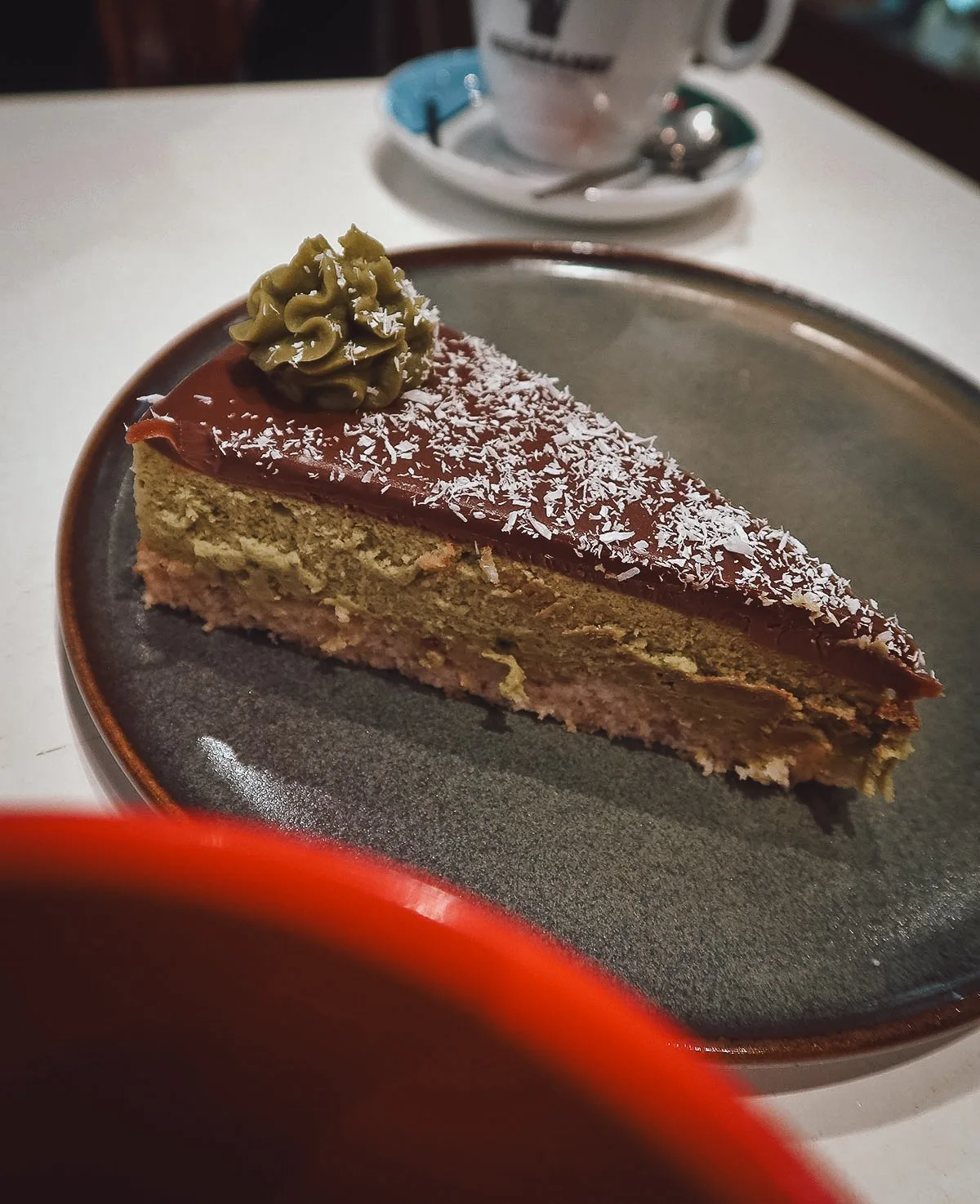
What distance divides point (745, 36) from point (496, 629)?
4579mm

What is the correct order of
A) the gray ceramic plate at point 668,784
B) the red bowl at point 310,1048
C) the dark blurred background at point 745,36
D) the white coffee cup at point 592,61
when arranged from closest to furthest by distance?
the red bowl at point 310,1048
the gray ceramic plate at point 668,784
the white coffee cup at point 592,61
the dark blurred background at point 745,36

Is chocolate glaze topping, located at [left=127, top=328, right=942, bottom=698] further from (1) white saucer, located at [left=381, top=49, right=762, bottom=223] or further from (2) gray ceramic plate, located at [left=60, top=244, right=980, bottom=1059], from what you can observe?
(1) white saucer, located at [left=381, top=49, right=762, bottom=223]

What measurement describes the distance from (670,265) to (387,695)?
1.22 m

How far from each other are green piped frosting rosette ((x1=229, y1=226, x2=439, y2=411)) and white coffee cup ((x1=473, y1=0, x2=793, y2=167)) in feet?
3.27

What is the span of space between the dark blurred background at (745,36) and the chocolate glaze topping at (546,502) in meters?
2.81

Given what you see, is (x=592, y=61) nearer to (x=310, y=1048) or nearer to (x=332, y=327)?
(x=332, y=327)

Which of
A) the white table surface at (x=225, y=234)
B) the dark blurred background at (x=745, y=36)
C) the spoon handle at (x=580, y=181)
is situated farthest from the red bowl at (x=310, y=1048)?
the dark blurred background at (x=745, y=36)

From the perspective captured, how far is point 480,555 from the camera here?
1244 millimetres

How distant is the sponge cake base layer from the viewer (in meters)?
1.25

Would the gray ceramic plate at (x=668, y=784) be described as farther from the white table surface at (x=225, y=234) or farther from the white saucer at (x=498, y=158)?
the white saucer at (x=498, y=158)

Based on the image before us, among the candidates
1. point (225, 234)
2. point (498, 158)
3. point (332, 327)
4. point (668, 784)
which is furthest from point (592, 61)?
point (668, 784)

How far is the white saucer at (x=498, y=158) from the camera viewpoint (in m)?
2.08

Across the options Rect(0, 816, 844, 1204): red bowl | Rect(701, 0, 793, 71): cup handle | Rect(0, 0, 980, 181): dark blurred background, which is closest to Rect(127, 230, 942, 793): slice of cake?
Rect(0, 816, 844, 1204): red bowl

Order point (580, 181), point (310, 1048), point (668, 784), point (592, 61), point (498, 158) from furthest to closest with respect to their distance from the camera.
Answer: point (498, 158) → point (580, 181) → point (592, 61) → point (668, 784) → point (310, 1048)
